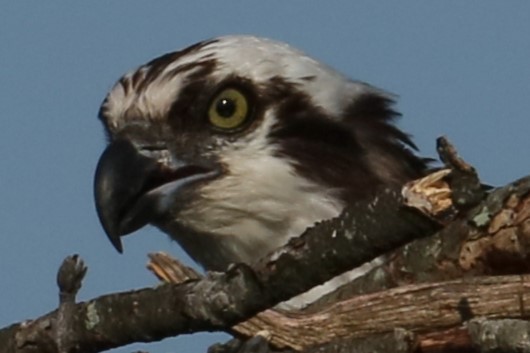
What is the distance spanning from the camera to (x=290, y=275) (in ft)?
13.8

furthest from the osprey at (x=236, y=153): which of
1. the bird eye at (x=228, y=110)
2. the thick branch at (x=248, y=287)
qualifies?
the thick branch at (x=248, y=287)

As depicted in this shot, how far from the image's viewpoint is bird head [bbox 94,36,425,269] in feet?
22.3

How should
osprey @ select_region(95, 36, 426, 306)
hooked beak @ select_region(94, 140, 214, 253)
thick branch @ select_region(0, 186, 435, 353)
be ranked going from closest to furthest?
thick branch @ select_region(0, 186, 435, 353)
hooked beak @ select_region(94, 140, 214, 253)
osprey @ select_region(95, 36, 426, 306)

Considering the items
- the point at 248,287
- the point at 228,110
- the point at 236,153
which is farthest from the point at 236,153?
the point at 248,287

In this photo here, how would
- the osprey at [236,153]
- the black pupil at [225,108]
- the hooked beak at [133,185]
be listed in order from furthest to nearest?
the black pupil at [225,108], the osprey at [236,153], the hooked beak at [133,185]

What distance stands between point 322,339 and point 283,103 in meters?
2.37

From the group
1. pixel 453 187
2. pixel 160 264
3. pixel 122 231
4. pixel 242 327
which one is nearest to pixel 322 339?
pixel 242 327

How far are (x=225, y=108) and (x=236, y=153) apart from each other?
0.72ft

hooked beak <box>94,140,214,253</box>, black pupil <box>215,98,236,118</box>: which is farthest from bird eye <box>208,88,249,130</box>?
hooked beak <box>94,140,214,253</box>

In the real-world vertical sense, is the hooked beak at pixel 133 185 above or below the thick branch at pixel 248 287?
above

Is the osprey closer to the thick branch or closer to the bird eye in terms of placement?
the bird eye

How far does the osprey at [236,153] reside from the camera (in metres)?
6.79

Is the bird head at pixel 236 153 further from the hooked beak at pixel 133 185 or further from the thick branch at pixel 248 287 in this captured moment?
the thick branch at pixel 248 287

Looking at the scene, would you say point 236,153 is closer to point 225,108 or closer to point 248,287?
point 225,108
